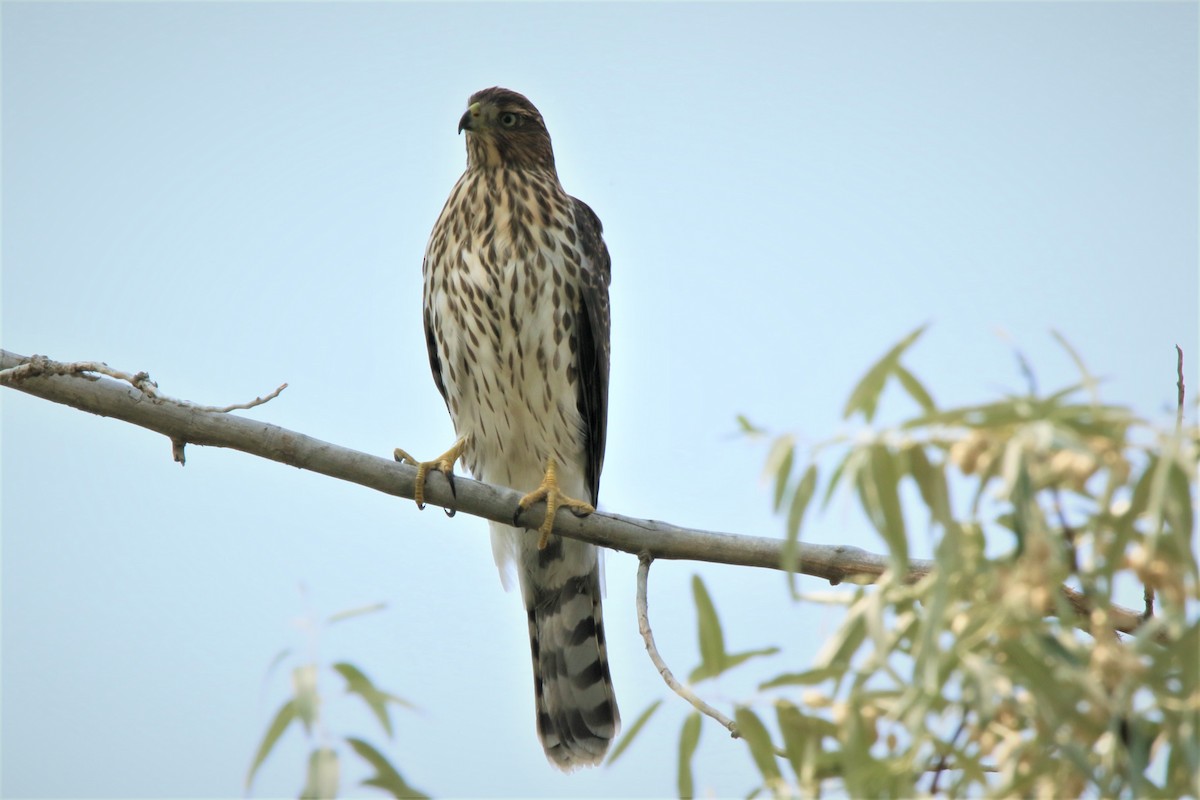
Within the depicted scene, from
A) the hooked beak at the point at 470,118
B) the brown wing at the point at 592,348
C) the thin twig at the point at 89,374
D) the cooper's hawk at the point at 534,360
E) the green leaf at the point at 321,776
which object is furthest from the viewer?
the hooked beak at the point at 470,118

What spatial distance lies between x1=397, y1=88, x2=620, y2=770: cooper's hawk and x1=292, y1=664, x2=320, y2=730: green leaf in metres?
2.63

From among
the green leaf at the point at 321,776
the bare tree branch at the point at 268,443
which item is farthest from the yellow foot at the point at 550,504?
the green leaf at the point at 321,776

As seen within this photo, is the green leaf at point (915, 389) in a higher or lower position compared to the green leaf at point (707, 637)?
higher

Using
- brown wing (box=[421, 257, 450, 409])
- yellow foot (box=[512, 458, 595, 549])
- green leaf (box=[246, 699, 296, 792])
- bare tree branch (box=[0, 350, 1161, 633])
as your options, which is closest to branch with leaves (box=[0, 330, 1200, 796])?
green leaf (box=[246, 699, 296, 792])

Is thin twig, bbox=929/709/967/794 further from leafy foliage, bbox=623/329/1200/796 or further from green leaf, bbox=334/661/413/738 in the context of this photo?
green leaf, bbox=334/661/413/738

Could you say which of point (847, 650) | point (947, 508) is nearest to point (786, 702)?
point (847, 650)

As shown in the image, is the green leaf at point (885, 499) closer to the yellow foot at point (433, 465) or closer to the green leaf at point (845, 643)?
the green leaf at point (845, 643)

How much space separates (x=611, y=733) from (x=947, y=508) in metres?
4.19

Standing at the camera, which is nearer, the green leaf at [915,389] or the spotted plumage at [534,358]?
the green leaf at [915,389]

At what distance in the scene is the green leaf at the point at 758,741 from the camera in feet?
6.87

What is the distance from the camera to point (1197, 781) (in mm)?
1629

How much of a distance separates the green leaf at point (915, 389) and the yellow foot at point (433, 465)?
234 cm

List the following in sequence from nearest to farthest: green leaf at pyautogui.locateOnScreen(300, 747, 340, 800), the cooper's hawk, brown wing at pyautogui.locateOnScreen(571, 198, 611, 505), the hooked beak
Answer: green leaf at pyautogui.locateOnScreen(300, 747, 340, 800) → the cooper's hawk → brown wing at pyautogui.locateOnScreen(571, 198, 611, 505) → the hooked beak

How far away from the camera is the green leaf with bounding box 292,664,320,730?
1943 millimetres
